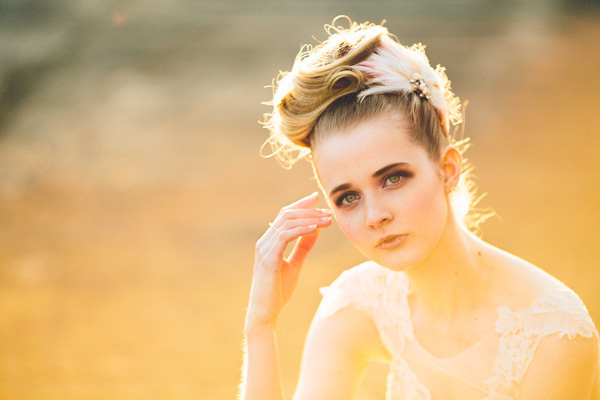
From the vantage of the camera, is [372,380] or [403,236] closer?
[403,236]

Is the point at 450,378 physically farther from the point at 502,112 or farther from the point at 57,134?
the point at 57,134

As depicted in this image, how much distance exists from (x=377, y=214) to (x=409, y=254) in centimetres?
16

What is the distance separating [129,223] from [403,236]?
20.9 feet

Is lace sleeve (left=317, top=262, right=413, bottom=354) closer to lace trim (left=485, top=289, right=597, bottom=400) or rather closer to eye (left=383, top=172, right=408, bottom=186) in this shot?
lace trim (left=485, top=289, right=597, bottom=400)

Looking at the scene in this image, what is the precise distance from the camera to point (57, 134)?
33.0 feet

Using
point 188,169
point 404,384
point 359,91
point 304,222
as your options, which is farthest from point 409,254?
point 188,169

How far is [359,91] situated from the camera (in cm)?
202

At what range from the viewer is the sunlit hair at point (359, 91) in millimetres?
2000

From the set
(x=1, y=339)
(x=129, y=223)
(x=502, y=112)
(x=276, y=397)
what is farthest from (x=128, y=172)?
(x=276, y=397)

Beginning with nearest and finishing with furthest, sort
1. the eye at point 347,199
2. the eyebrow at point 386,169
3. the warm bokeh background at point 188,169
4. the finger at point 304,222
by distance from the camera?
the eyebrow at point 386,169 → the eye at point 347,199 → the finger at point 304,222 → the warm bokeh background at point 188,169

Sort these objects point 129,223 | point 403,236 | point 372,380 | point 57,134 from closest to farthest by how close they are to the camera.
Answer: point 403,236 < point 372,380 < point 129,223 < point 57,134

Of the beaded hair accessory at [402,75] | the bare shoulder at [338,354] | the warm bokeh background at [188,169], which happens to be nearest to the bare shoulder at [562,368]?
the bare shoulder at [338,354]

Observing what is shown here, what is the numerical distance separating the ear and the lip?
0.83 feet

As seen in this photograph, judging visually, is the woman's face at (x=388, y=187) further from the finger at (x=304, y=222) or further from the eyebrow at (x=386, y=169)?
the finger at (x=304, y=222)
